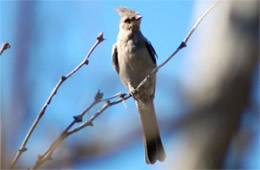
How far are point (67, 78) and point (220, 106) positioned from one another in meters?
1.15

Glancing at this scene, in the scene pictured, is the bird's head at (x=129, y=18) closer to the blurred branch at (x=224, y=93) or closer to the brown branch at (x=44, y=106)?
the brown branch at (x=44, y=106)

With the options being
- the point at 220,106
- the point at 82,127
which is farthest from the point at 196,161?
the point at 82,127

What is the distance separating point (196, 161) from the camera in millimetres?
1115

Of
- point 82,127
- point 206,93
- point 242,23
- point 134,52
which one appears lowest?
point 206,93

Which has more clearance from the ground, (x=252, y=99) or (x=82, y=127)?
(x=82, y=127)

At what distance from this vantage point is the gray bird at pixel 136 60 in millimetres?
5293

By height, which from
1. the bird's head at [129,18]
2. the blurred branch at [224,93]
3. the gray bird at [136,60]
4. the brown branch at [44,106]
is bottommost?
the blurred branch at [224,93]

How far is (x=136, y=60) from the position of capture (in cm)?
529

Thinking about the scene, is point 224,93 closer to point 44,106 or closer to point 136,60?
point 44,106

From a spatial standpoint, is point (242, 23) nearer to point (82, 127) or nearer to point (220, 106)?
point (220, 106)

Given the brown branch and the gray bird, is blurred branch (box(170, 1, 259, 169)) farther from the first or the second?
the gray bird

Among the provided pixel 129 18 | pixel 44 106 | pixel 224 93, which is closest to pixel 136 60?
pixel 129 18

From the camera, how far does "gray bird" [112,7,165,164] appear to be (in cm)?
529

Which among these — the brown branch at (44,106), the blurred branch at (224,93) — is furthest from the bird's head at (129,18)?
the blurred branch at (224,93)
